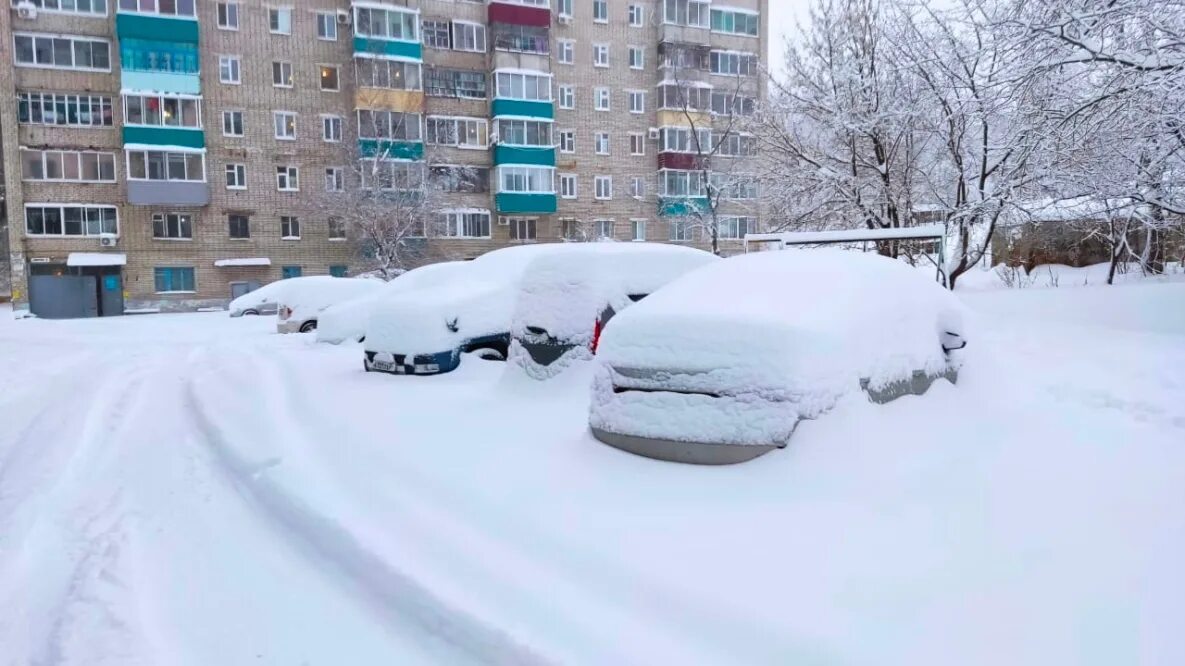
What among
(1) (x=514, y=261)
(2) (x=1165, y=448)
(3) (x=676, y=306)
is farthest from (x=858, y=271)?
(1) (x=514, y=261)

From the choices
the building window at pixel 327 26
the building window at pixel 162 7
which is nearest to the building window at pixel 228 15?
the building window at pixel 162 7

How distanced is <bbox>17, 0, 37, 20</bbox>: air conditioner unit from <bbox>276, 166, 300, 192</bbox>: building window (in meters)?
10.5

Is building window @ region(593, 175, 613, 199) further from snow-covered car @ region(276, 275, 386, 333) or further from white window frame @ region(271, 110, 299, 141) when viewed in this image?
snow-covered car @ region(276, 275, 386, 333)

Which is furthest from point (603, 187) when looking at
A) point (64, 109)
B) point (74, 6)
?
point (74, 6)

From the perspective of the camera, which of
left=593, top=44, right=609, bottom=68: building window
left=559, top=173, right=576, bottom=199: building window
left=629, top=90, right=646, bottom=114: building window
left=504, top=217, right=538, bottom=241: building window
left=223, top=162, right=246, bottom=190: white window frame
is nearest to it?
left=223, top=162, right=246, bottom=190: white window frame

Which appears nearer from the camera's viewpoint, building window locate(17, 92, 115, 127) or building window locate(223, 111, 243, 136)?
building window locate(17, 92, 115, 127)

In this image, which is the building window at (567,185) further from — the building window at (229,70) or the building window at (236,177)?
the building window at (229,70)

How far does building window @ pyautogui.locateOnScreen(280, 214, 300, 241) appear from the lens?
33.8 meters

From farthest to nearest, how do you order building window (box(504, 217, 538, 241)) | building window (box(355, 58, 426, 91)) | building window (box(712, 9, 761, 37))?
building window (box(712, 9, 761, 37)), building window (box(504, 217, 538, 241)), building window (box(355, 58, 426, 91))

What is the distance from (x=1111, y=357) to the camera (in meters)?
7.14

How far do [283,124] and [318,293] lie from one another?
63.3 ft

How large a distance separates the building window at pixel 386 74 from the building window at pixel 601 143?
30.6 feet

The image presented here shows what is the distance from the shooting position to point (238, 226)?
108 ft

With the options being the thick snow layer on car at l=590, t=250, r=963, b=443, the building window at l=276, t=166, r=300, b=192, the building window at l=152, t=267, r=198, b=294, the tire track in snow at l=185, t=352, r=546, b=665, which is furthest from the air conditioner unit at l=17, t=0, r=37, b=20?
the thick snow layer on car at l=590, t=250, r=963, b=443
